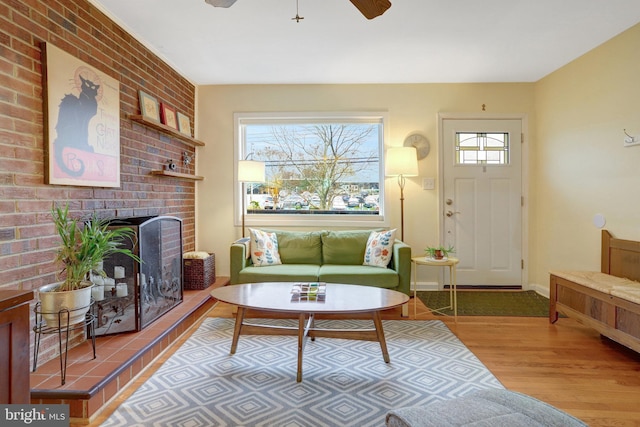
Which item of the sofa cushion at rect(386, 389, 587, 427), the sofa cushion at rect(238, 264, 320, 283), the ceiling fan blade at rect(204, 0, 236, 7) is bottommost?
the sofa cushion at rect(386, 389, 587, 427)

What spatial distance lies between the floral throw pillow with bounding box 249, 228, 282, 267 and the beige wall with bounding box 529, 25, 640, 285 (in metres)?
3.03

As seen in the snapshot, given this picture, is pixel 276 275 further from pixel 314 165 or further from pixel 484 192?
pixel 484 192

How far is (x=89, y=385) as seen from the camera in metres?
1.74

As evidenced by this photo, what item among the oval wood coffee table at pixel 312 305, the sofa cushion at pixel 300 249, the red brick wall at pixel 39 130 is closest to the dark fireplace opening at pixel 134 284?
the red brick wall at pixel 39 130

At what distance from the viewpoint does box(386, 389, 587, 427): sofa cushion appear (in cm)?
107

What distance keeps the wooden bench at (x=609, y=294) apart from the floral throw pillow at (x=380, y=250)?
145cm

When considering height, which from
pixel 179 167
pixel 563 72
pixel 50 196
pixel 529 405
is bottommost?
pixel 529 405

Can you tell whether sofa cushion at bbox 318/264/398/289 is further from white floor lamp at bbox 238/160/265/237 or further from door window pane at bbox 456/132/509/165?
door window pane at bbox 456/132/509/165

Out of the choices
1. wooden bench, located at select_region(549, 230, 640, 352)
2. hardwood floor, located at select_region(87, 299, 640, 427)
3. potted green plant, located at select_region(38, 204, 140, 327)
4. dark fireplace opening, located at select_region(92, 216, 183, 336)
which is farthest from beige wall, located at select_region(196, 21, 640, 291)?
potted green plant, located at select_region(38, 204, 140, 327)

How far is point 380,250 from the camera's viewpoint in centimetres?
351

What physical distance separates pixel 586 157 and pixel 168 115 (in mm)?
4124

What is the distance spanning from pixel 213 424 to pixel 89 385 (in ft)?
2.17

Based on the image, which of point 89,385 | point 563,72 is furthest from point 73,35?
point 563,72

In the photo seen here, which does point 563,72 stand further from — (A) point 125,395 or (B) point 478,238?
(A) point 125,395
